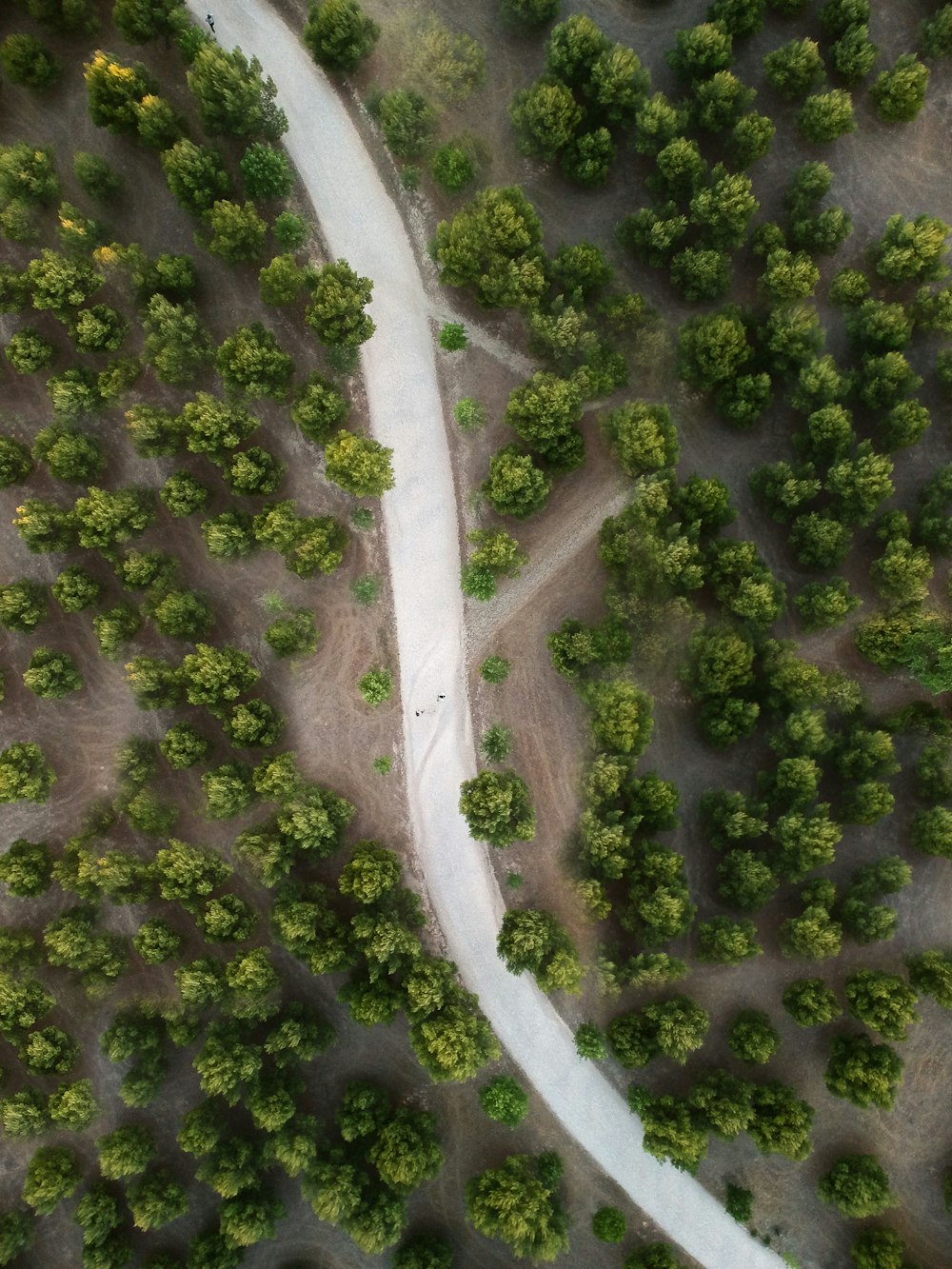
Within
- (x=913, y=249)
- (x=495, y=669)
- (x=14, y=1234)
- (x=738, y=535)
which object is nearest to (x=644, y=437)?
(x=738, y=535)

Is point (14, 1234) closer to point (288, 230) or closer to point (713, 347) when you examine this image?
point (288, 230)

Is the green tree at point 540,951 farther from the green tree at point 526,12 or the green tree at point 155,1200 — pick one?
the green tree at point 526,12

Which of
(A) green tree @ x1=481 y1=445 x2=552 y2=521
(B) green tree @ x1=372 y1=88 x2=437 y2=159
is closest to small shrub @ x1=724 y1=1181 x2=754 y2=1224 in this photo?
(A) green tree @ x1=481 y1=445 x2=552 y2=521

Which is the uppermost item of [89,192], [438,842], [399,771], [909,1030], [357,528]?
[89,192]

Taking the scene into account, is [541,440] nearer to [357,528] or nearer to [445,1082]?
[357,528]

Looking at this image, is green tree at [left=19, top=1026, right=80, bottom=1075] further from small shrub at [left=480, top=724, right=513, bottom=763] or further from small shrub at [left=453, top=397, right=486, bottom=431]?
small shrub at [left=453, top=397, right=486, bottom=431]

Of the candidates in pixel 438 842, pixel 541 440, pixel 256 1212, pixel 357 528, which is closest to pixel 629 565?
pixel 541 440

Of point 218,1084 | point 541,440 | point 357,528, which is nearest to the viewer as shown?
point 218,1084

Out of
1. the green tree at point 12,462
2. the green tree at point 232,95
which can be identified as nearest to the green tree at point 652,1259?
the green tree at point 12,462
